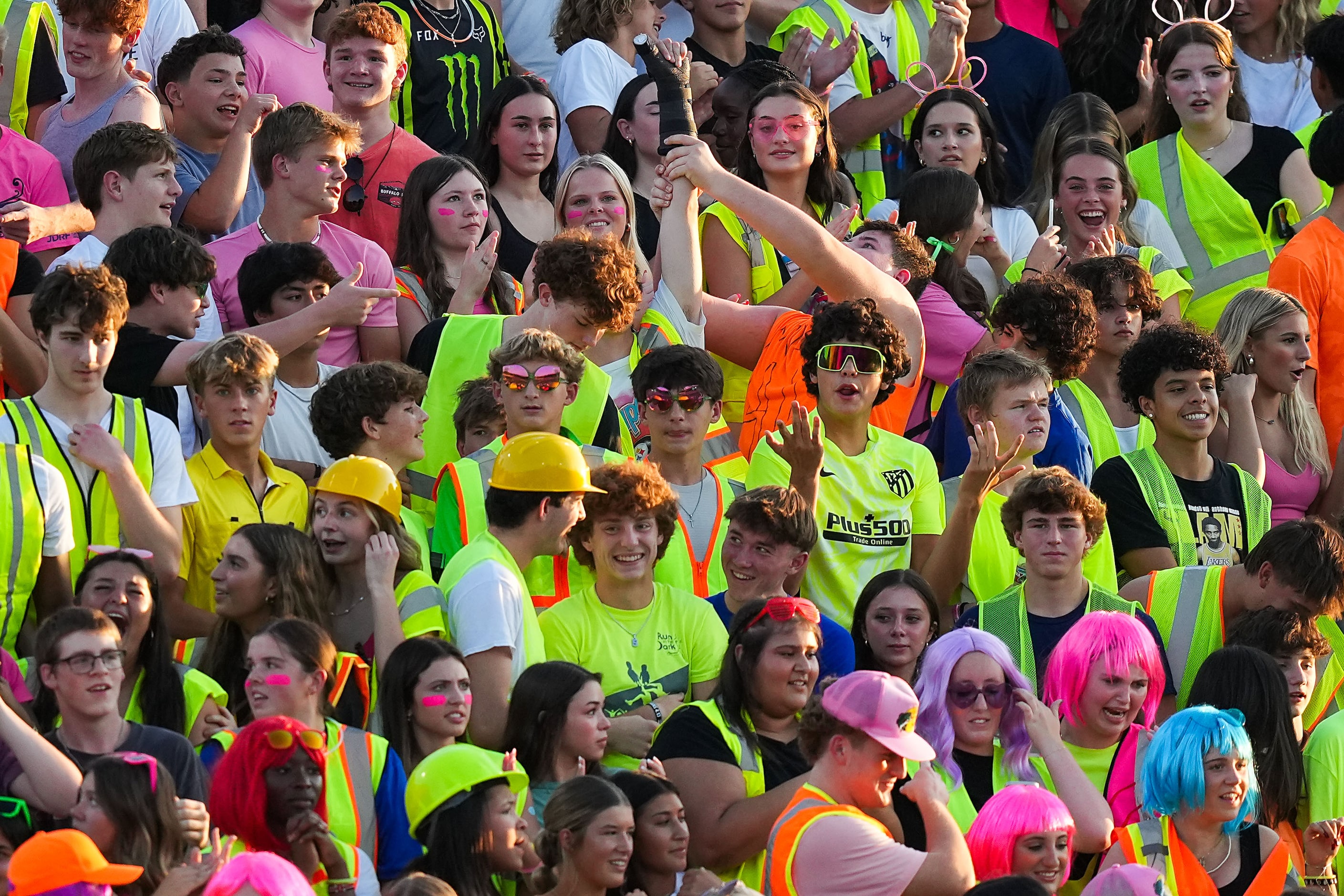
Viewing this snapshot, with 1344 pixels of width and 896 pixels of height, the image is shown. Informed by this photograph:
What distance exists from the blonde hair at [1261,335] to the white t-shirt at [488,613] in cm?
312

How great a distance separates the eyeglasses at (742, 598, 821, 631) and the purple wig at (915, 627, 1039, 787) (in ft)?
1.19

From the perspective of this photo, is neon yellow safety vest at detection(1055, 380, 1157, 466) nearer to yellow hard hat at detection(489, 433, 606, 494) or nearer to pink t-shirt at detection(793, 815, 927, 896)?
yellow hard hat at detection(489, 433, 606, 494)

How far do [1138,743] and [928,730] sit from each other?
24.6 inches

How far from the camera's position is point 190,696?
5.48m

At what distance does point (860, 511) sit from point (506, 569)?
4.45 feet

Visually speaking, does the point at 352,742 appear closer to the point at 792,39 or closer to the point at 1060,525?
the point at 1060,525

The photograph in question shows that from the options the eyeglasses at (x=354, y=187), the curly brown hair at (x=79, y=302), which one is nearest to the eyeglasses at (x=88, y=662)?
the curly brown hair at (x=79, y=302)

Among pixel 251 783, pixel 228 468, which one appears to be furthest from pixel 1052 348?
pixel 251 783

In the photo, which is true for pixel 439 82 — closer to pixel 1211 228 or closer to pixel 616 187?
pixel 616 187

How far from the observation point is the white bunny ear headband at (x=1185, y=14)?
966cm

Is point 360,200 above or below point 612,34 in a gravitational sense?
below

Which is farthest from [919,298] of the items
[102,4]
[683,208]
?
[102,4]

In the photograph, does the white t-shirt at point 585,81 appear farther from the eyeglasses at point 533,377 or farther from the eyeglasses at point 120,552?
the eyeglasses at point 120,552

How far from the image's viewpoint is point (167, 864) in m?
4.69
